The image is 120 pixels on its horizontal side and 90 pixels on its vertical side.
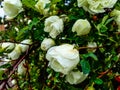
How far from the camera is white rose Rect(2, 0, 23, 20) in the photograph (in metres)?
1.27

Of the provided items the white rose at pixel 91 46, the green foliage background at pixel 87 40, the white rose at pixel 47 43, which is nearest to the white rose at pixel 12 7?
the green foliage background at pixel 87 40

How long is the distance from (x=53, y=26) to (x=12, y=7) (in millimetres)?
161

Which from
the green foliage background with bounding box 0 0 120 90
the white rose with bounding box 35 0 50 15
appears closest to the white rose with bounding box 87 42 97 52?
the green foliage background with bounding box 0 0 120 90

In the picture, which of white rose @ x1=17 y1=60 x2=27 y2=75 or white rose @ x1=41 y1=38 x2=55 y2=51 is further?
white rose @ x1=17 y1=60 x2=27 y2=75

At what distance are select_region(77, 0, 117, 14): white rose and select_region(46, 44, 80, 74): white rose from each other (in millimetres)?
136

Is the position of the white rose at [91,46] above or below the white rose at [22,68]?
above

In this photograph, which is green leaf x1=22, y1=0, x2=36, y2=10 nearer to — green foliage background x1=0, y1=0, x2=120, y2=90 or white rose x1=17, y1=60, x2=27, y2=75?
green foliage background x1=0, y1=0, x2=120, y2=90

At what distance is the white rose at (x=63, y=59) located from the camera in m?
1.09

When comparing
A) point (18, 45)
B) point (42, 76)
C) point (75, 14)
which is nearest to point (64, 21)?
point (75, 14)

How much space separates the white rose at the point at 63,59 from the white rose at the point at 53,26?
9 centimetres

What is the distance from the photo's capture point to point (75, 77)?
115 centimetres

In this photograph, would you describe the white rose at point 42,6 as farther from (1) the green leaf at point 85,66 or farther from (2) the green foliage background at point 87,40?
(1) the green leaf at point 85,66

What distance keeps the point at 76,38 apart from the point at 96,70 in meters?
0.12

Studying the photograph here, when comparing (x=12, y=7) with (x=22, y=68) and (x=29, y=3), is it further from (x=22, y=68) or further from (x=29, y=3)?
(x=22, y=68)
